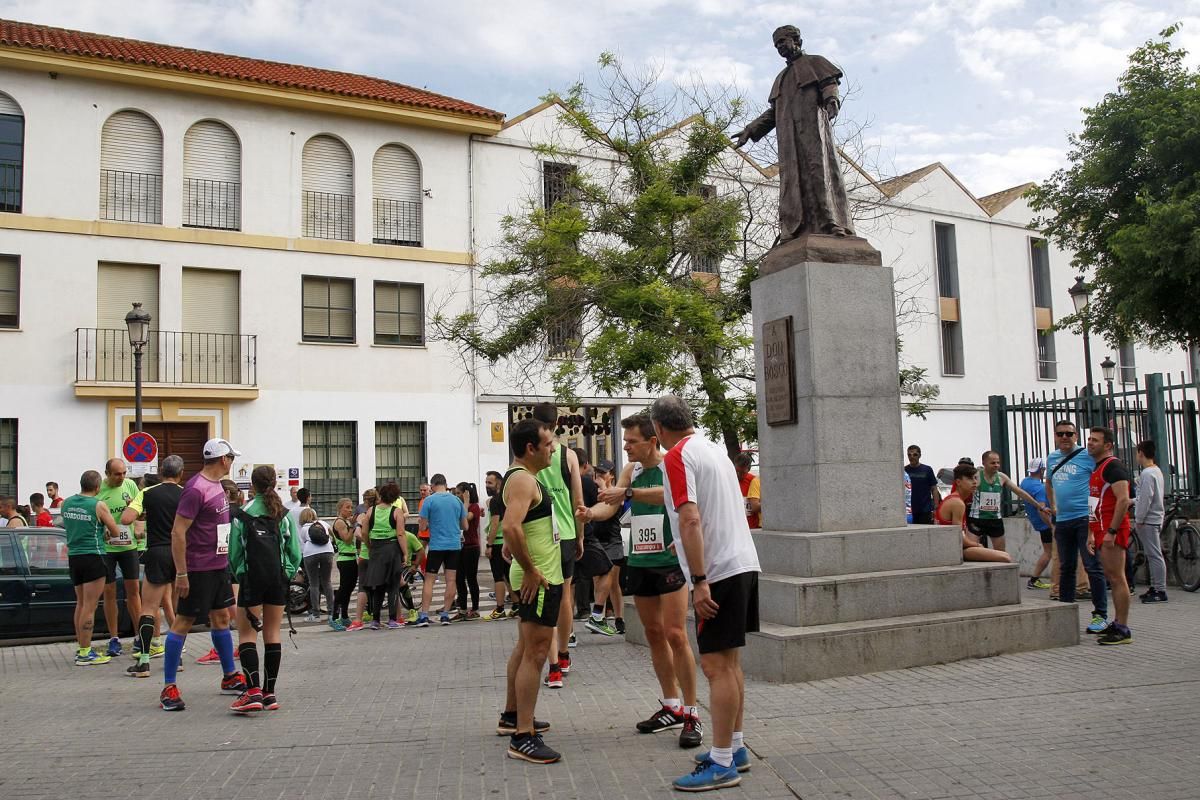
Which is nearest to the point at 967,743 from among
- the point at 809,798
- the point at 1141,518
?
the point at 809,798

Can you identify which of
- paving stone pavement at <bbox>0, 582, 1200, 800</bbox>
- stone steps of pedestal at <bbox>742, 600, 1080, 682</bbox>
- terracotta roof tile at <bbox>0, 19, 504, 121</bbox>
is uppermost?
terracotta roof tile at <bbox>0, 19, 504, 121</bbox>

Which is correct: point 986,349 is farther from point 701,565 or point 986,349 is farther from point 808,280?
point 701,565

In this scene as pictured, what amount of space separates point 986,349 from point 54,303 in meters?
26.5

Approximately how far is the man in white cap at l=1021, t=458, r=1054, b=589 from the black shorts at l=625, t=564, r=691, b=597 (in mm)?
8412

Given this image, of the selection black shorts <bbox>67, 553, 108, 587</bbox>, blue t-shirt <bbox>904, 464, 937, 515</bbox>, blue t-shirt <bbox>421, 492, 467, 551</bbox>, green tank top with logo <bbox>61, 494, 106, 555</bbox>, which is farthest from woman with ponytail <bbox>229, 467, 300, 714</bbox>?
blue t-shirt <bbox>904, 464, 937, 515</bbox>

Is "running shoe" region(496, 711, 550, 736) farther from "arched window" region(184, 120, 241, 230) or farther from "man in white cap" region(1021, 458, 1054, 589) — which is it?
"arched window" region(184, 120, 241, 230)

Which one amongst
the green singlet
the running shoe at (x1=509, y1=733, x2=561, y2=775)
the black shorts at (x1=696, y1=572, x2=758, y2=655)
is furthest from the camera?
the green singlet

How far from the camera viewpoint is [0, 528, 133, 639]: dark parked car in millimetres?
11547

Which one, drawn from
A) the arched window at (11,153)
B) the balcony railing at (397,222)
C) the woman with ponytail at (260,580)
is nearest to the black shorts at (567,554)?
the woman with ponytail at (260,580)

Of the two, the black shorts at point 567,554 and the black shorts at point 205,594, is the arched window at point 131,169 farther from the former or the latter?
the black shorts at point 567,554

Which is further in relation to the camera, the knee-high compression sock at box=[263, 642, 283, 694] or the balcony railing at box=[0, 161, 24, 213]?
the balcony railing at box=[0, 161, 24, 213]

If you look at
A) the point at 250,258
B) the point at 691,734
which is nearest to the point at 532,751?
the point at 691,734

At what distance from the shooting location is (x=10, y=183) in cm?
2138

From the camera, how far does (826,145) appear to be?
9250mm
